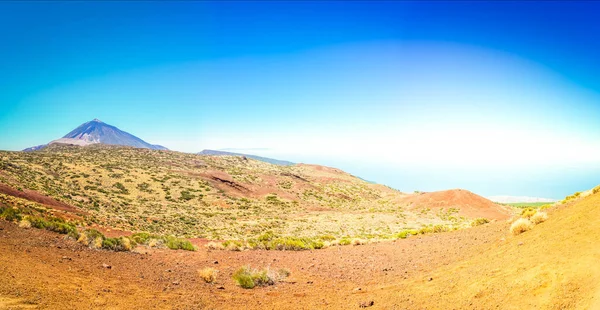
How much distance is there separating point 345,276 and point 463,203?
151 ft

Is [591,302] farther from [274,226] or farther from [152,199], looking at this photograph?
[152,199]

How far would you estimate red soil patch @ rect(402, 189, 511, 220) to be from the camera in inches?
1791

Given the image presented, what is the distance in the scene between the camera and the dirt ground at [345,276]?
658cm

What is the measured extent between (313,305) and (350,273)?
135 inches

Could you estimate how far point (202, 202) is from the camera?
4669 centimetres

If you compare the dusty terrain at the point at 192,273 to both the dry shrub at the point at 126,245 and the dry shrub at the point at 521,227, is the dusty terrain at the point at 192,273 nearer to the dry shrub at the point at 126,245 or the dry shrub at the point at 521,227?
the dry shrub at the point at 126,245

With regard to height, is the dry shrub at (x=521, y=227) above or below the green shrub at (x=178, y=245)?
above

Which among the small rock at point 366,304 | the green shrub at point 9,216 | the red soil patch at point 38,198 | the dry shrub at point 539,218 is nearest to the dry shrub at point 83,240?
→ the green shrub at point 9,216

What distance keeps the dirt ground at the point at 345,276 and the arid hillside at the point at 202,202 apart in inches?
390

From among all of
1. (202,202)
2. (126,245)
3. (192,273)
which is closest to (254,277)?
(192,273)

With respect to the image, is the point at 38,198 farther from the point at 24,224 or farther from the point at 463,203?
the point at 463,203

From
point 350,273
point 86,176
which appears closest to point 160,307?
point 350,273

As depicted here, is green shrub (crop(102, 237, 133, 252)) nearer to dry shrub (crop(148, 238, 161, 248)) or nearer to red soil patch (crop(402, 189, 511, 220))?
dry shrub (crop(148, 238, 161, 248))

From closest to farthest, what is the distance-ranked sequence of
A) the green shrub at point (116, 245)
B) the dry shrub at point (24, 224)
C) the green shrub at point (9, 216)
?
the green shrub at point (116, 245), the dry shrub at point (24, 224), the green shrub at point (9, 216)
